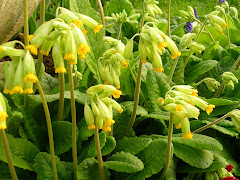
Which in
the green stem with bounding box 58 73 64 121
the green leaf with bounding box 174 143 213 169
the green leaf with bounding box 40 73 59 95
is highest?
the green stem with bounding box 58 73 64 121

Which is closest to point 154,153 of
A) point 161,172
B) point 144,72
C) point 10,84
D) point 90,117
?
point 161,172

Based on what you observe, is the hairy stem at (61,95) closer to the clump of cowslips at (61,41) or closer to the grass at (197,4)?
the clump of cowslips at (61,41)

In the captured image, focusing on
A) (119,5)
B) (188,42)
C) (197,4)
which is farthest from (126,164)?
(197,4)

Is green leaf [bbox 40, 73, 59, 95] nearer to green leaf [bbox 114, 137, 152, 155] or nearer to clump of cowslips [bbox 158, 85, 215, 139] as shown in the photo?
green leaf [bbox 114, 137, 152, 155]

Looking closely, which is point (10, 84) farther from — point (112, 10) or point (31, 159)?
point (112, 10)

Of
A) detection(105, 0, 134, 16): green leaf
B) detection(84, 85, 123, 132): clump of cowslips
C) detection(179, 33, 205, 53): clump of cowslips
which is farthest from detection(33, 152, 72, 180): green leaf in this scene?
detection(105, 0, 134, 16): green leaf

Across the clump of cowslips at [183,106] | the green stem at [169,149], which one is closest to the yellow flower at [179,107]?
the clump of cowslips at [183,106]
